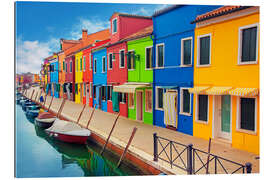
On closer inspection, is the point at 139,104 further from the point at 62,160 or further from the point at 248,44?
the point at 248,44

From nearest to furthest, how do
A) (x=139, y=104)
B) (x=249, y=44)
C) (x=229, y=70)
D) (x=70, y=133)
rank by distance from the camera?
(x=249, y=44) < (x=229, y=70) < (x=70, y=133) < (x=139, y=104)

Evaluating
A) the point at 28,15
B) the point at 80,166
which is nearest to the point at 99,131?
the point at 80,166

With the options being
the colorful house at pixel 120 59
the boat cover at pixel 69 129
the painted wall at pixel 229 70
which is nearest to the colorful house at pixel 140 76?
the colorful house at pixel 120 59

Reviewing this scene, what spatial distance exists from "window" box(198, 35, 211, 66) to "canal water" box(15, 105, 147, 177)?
153 inches

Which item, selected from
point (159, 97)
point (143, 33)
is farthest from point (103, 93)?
point (159, 97)

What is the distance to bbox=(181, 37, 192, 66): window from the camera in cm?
790

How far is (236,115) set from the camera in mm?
6402

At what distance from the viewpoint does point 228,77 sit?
21.7 feet

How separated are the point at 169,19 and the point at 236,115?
13.8ft

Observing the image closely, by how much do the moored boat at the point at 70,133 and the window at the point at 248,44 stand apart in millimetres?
6066

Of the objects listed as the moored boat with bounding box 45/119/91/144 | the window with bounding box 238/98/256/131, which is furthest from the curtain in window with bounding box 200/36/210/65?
the moored boat with bounding box 45/119/91/144

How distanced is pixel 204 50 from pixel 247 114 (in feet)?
7.87

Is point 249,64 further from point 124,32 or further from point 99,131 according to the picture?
point 124,32

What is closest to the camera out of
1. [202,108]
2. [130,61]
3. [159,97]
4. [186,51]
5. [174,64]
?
[202,108]
